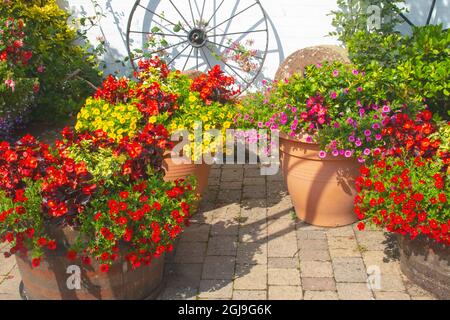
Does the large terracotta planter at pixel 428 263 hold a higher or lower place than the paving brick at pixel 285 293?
higher

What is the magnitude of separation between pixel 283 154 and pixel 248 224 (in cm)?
60

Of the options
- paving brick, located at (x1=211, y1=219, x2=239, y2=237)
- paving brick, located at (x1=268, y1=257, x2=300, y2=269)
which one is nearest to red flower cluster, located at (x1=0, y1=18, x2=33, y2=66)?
paving brick, located at (x1=211, y1=219, x2=239, y2=237)

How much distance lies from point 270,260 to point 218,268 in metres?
0.36

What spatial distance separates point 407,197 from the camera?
3412 mm

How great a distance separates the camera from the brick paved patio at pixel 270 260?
12.1ft

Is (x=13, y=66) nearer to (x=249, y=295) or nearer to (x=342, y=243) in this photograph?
(x=249, y=295)

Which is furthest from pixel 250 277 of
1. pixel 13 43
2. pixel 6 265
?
pixel 13 43

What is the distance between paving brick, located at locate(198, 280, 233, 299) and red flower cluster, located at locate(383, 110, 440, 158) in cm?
138

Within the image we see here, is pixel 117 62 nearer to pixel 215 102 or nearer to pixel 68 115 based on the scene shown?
pixel 68 115

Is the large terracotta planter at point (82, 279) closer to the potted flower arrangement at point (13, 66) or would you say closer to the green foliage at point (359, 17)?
the potted flower arrangement at point (13, 66)

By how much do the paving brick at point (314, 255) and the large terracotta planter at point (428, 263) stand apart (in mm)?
566

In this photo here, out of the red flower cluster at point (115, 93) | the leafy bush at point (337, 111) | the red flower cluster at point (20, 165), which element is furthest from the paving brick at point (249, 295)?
the red flower cluster at point (115, 93)

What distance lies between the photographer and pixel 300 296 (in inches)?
143

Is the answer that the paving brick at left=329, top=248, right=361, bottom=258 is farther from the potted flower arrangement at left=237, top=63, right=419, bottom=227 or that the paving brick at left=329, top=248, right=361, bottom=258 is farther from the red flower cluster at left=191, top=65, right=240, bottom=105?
the red flower cluster at left=191, top=65, right=240, bottom=105
